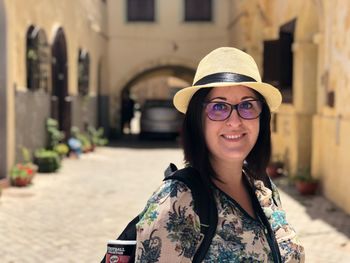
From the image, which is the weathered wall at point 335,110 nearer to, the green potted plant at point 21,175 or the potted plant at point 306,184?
the potted plant at point 306,184

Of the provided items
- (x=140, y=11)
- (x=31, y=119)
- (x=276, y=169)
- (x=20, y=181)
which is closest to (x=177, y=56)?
(x=140, y=11)

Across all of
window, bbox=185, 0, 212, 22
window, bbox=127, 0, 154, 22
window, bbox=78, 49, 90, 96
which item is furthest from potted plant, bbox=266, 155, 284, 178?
window, bbox=127, 0, 154, 22

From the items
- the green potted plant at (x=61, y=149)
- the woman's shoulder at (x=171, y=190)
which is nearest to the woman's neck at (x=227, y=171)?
the woman's shoulder at (x=171, y=190)

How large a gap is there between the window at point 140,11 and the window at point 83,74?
16.6ft

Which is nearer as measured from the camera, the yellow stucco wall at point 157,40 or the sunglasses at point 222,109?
the sunglasses at point 222,109

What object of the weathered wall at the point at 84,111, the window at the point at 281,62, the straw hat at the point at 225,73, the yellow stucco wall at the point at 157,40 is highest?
the yellow stucco wall at the point at 157,40

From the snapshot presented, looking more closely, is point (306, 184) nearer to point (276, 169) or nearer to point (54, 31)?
point (276, 169)

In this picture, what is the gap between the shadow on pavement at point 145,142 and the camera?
61.3 ft

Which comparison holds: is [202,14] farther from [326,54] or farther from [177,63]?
[326,54]

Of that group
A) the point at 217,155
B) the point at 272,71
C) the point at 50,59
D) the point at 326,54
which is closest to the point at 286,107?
the point at 272,71

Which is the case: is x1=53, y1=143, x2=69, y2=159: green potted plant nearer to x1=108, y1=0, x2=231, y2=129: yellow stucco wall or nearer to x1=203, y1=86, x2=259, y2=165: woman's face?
x1=108, y1=0, x2=231, y2=129: yellow stucco wall

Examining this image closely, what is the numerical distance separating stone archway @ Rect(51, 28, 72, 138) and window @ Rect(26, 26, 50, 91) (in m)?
1.45

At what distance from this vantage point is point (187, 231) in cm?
174

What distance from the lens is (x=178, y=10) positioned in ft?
70.1
